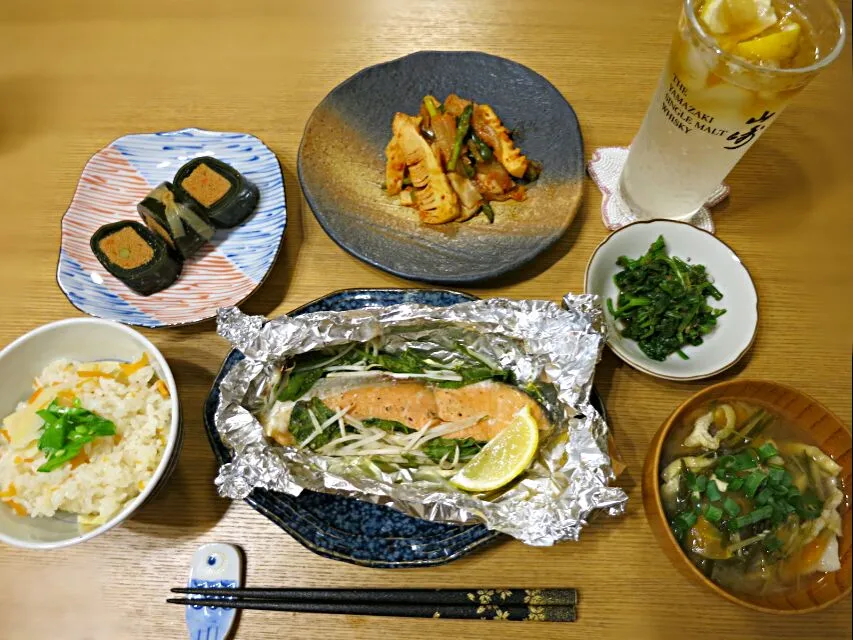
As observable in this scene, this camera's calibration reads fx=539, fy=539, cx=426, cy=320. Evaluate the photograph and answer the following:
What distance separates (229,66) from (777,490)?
2.14 m

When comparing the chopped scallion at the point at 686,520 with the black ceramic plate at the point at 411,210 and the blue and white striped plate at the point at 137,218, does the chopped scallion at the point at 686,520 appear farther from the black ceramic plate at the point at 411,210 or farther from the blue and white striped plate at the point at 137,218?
the blue and white striped plate at the point at 137,218

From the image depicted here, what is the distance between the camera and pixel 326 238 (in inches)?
65.8

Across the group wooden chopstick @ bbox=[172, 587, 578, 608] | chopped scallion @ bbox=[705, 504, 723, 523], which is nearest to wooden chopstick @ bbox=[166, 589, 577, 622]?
wooden chopstick @ bbox=[172, 587, 578, 608]

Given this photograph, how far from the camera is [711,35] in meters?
1.18

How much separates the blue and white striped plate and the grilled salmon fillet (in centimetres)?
40

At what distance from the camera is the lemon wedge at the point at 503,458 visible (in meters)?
1.25

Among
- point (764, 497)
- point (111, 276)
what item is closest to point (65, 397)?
point (111, 276)

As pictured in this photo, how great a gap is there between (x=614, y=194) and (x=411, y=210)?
0.63 meters

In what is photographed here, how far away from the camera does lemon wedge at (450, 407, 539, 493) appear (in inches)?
49.4

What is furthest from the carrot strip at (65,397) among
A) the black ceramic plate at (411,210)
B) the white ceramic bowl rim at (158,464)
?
the black ceramic plate at (411,210)

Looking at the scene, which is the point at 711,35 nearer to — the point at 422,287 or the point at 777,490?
the point at 422,287

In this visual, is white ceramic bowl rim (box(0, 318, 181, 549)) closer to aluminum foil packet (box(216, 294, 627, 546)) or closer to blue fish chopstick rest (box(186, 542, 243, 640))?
aluminum foil packet (box(216, 294, 627, 546))

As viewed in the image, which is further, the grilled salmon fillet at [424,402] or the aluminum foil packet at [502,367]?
the grilled salmon fillet at [424,402]

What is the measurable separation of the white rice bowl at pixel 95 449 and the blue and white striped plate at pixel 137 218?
0.23 m
